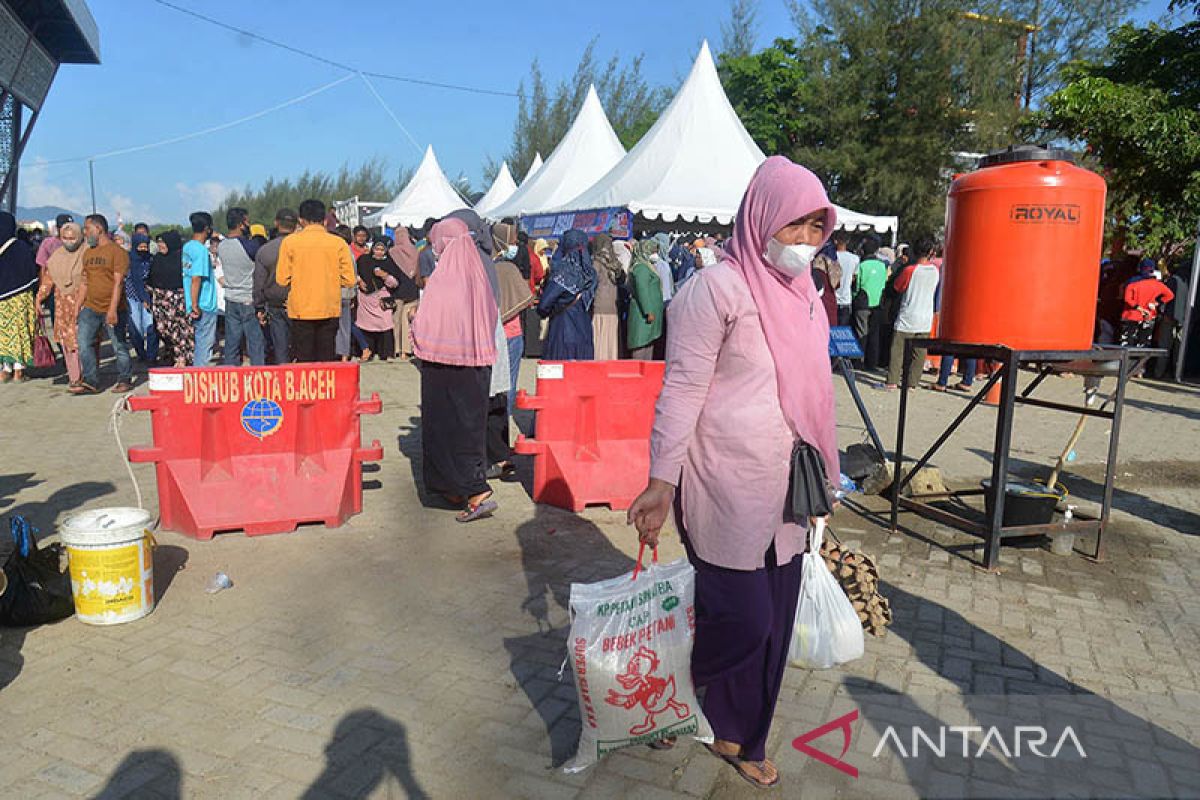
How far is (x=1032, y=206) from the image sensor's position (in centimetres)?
475

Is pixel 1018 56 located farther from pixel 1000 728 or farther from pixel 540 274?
pixel 1000 728

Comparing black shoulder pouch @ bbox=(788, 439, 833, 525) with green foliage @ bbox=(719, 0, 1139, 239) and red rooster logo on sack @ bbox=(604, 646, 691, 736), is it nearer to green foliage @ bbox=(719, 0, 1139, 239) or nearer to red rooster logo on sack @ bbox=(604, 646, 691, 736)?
red rooster logo on sack @ bbox=(604, 646, 691, 736)


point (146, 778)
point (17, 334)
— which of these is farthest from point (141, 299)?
point (146, 778)

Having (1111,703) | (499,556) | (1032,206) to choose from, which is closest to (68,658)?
(499,556)

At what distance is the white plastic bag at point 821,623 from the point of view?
359 cm

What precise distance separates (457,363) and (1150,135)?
15.1m

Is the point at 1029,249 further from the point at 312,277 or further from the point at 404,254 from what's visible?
the point at 404,254

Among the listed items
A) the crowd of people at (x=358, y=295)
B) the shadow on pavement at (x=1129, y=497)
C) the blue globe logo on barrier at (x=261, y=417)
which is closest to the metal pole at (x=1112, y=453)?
the shadow on pavement at (x=1129, y=497)

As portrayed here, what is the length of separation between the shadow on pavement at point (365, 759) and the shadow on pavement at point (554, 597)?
0.53 metres

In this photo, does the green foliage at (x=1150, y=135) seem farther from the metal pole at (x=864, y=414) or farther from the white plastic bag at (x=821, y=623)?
the white plastic bag at (x=821, y=623)

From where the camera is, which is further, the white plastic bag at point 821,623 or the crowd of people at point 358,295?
the crowd of people at point 358,295

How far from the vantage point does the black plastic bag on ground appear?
13.1ft

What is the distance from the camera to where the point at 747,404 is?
2.64 meters

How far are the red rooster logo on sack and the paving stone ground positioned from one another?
0.97 feet
